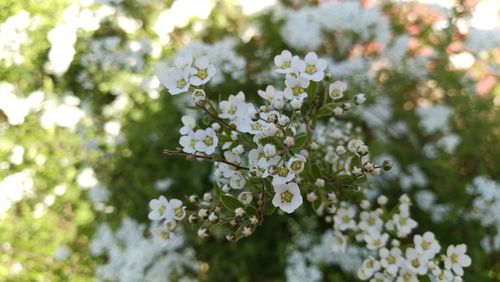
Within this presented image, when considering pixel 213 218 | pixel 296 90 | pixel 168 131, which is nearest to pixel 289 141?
pixel 296 90

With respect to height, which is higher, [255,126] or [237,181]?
[255,126]

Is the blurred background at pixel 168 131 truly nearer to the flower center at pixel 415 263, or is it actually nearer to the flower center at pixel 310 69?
the flower center at pixel 415 263

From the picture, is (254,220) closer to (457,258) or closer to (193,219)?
(193,219)

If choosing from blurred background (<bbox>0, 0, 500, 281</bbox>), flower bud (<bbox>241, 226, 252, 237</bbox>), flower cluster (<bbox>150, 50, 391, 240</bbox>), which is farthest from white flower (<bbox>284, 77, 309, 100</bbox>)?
blurred background (<bbox>0, 0, 500, 281</bbox>)

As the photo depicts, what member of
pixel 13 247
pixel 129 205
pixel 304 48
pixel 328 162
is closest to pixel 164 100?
pixel 129 205

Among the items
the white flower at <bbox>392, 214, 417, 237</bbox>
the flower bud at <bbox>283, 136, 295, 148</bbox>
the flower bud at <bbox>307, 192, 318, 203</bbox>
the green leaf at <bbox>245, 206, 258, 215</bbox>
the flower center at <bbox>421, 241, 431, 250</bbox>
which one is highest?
the flower bud at <bbox>283, 136, 295, 148</bbox>

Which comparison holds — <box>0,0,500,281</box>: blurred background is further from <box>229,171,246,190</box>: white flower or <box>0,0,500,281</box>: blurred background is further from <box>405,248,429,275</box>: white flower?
<box>229,171,246,190</box>: white flower
